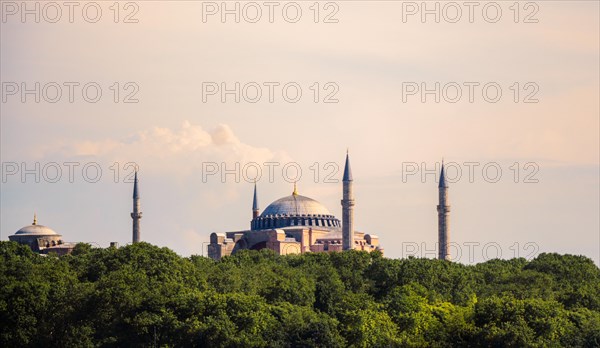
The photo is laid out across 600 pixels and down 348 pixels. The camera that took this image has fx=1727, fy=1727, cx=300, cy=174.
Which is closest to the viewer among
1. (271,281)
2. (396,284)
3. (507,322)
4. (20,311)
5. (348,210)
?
(507,322)

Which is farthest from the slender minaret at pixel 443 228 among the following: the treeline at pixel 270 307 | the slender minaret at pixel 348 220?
the treeline at pixel 270 307

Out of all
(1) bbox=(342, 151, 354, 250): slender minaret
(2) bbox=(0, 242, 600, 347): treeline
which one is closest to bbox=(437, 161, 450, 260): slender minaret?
(1) bbox=(342, 151, 354, 250): slender minaret

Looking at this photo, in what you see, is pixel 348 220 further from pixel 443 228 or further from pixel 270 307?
pixel 270 307

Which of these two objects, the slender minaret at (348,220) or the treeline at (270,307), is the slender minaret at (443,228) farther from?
the treeline at (270,307)

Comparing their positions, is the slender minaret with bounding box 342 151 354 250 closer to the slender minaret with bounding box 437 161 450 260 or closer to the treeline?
the slender minaret with bounding box 437 161 450 260

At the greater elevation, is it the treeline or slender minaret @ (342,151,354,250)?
slender minaret @ (342,151,354,250)

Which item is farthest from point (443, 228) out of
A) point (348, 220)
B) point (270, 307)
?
point (270, 307)

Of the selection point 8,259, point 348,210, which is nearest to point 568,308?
point 8,259

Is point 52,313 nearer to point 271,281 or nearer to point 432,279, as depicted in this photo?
point 271,281
